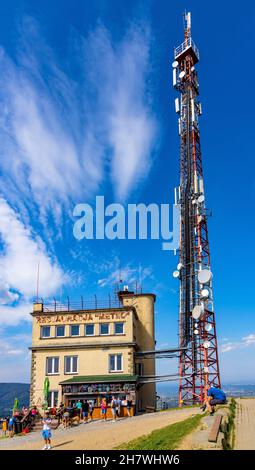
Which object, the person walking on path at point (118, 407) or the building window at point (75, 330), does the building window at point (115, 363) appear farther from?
the person walking on path at point (118, 407)

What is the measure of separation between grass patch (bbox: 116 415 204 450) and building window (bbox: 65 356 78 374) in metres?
22.9

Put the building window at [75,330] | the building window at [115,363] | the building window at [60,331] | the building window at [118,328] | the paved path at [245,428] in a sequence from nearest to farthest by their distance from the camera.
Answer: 1. the paved path at [245,428]
2. the building window at [115,363]
3. the building window at [118,328]
4. the building window at [75,330]
5. the building window at [60,331]

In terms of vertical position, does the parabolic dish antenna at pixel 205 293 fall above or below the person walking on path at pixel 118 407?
above

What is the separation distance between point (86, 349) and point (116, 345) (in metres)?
3.14

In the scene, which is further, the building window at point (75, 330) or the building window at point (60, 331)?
the building window at point (60, 331)

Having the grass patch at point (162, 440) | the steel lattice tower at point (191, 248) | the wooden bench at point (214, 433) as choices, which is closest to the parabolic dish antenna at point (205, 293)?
the steel lattice tower at point (191, 248)

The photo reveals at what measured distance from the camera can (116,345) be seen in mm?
43969

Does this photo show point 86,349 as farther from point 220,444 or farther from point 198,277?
point 220,444

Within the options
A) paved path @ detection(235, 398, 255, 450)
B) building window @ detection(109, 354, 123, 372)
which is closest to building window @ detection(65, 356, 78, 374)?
building window @ detection(109, 354, 123, 372)

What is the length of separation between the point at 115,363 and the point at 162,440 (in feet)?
81.0

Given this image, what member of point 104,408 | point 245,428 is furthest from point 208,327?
point 245,428

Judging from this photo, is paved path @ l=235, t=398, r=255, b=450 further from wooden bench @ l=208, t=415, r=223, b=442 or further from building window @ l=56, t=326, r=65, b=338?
building window @ l=56, t=326, r=65, b=338

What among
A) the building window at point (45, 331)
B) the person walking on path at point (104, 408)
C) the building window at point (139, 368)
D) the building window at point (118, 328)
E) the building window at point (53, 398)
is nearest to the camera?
the person walking on path at point (104, 408)

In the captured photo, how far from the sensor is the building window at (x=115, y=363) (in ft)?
143
